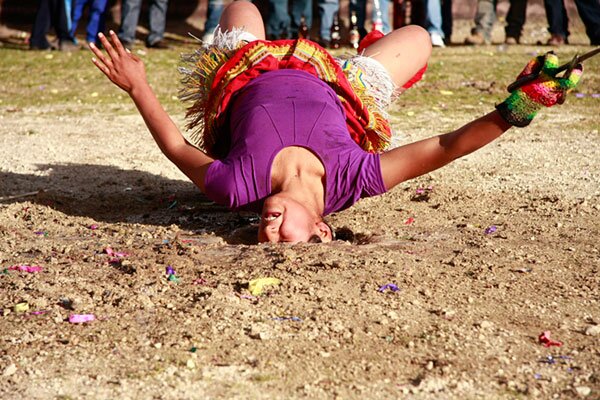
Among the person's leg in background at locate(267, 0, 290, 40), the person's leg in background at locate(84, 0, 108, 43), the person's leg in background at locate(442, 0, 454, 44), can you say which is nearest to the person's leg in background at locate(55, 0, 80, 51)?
the person's leg in background at locate(84, 0, 108, 43)

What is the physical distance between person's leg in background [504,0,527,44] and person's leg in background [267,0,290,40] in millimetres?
3007

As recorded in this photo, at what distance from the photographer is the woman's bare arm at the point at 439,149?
396 centimetres

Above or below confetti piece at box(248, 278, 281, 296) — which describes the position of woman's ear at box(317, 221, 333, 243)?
below

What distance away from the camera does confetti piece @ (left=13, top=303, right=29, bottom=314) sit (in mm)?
3436

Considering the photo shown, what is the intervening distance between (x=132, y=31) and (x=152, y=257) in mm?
8422

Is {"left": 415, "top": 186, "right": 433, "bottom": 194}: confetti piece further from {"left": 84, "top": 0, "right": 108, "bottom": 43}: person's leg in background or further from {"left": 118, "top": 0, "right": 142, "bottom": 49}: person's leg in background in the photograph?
{"left": 84, "top": 0, "right": 108, "bottom": 43}: person's leg in background

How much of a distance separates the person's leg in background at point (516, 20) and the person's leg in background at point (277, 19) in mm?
3007

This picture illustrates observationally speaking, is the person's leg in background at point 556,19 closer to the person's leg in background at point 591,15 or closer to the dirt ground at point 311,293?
the person's leg in background at point 591,15

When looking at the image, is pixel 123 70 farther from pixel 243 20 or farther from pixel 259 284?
pixel 259 284

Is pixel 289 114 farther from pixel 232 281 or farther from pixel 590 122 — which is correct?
pixel 590 122

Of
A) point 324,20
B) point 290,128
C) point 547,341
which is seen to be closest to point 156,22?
point 324,20

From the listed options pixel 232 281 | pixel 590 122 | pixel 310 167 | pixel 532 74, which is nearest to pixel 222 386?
pixel 232 281

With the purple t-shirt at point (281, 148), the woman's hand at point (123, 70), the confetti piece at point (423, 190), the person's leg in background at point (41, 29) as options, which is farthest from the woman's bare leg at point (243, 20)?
the person's leg in background at point (41, 29)

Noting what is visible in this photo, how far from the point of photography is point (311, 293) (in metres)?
3.53
